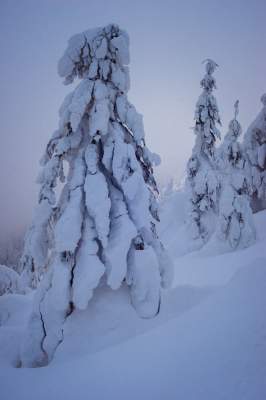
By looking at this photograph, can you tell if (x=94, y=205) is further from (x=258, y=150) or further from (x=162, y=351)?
(x=258, y=150)

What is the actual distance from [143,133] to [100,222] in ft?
9.43

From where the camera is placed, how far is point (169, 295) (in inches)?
298

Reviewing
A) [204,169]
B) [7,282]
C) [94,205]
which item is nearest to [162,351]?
[94,205]

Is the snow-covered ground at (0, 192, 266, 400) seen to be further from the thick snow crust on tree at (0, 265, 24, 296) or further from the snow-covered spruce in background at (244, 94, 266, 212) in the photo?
the snow-covered spruce in background at (244, 94, 266, 212)

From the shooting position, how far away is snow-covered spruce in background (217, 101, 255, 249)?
1449 cm

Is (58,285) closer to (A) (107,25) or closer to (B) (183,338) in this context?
(B) (183,338)

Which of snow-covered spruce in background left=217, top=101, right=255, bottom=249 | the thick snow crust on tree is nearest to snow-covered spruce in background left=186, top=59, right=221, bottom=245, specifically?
snow-covered spruce in background left=217, top=101, right=255, bottom=249

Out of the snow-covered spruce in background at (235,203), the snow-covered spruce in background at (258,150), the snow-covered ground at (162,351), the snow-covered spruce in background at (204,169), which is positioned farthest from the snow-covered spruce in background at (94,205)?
the snow-covered spruce in background at (258,150)

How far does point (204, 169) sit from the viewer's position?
20531mm

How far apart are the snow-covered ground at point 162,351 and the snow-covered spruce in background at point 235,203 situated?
7.52 m

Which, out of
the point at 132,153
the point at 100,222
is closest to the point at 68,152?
the point at 132,153

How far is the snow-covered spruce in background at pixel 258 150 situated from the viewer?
19844mm

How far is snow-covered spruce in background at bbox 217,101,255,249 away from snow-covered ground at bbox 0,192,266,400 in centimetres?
752

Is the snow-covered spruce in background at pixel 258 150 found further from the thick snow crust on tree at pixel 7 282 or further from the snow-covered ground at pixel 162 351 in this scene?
→ the thick snow crust on tree at pixel 7 282
